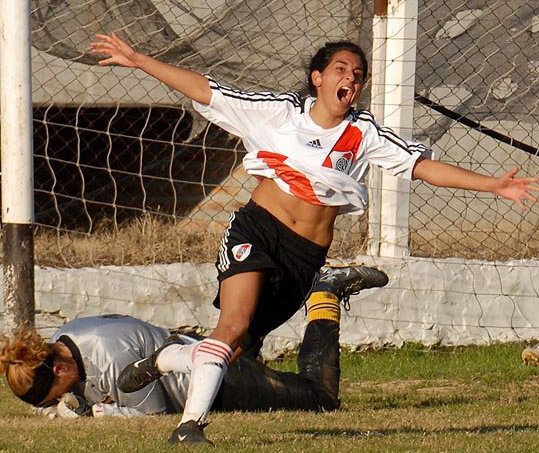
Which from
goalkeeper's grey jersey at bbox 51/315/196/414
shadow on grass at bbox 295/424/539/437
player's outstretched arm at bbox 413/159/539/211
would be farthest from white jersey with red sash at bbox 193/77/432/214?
goalkeeper's grey jersey at bbox 51/315/196/414

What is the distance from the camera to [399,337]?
32.5 ft

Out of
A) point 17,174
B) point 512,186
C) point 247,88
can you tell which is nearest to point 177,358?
point 512,186

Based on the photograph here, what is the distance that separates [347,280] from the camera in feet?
26.6

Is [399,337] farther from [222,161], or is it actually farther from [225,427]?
[225,427]

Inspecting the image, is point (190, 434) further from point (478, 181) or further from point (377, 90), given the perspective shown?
point (377, 90)

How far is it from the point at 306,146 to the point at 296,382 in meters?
1.90

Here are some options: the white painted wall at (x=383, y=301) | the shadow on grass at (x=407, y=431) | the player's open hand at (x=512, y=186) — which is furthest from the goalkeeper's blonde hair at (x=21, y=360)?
the player's open hand at (x=512, y=186)

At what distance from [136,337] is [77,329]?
33cm

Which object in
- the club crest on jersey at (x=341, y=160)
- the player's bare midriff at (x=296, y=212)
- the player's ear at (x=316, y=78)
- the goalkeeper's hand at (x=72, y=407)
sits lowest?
the goalkeeper's hand at (x=72, y=407)

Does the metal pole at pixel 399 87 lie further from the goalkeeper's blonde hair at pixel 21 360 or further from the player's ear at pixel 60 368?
the goalkeeper's blonde hair at pixel 21 360

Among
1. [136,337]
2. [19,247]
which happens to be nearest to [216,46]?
[19,247]

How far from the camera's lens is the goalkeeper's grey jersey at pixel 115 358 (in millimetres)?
7375

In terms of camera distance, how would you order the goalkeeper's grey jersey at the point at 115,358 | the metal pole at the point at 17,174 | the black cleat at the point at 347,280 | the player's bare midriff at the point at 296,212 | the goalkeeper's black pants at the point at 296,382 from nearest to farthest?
the player's bare midriff at the point at 296,212, the goalkeeper's grey jersey at the point at 115,358, the goalkeeper's black pants at the point at 296,382, the black cleat at the point at 347,280, the metal pole at the point at 17,174

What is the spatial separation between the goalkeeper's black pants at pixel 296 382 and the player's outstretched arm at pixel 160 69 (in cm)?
197
